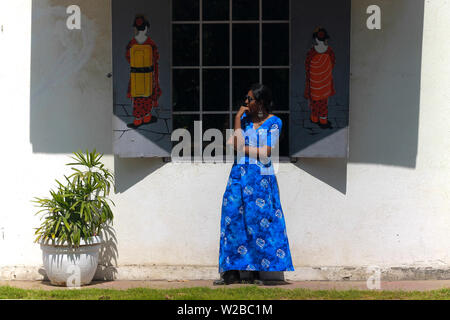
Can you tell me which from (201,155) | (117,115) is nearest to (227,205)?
(201,155)

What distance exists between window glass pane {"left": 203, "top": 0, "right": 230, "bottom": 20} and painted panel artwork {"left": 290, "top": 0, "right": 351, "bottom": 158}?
715 millimetres

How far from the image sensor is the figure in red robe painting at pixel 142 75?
24.8 feet

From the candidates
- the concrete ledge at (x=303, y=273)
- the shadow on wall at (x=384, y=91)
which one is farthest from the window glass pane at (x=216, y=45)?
the concrete ledge at (x=303, y=273)

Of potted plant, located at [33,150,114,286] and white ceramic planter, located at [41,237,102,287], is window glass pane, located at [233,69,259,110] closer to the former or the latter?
potted plant, located at [33,150,114,286]

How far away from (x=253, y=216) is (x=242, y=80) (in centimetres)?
140

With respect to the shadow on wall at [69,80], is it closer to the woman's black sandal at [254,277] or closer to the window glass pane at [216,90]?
the window glass pane at [216,90]

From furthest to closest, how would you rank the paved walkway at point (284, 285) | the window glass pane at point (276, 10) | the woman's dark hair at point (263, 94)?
the window glass pane at point (276, 10) < the paved walkway at point (284, 285) < the woman's dark hair at point (263, 94)

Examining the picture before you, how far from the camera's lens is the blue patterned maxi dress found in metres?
7.34

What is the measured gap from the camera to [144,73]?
7.58 m

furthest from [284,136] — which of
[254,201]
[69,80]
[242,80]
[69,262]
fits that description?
[69,262]

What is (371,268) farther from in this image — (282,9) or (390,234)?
(282,9)

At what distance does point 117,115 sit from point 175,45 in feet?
3.06

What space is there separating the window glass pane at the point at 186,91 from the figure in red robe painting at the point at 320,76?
1093mm

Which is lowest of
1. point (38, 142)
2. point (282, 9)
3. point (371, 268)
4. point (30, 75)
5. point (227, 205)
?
point (371, 268)
